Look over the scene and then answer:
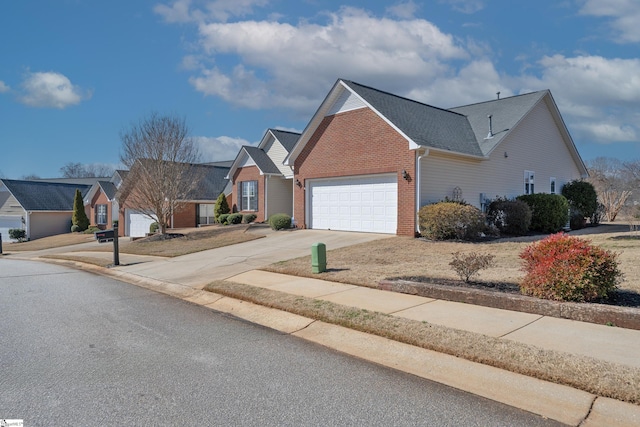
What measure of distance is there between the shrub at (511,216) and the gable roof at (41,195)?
44.5 metres

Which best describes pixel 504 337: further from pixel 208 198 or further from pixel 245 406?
pixel 208 198

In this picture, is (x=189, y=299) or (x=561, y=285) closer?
(x=561, y=285)

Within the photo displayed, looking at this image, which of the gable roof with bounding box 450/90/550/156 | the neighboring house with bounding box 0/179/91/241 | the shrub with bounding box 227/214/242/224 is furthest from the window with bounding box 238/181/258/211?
the neighboring house with bounding box 0/179/91/241

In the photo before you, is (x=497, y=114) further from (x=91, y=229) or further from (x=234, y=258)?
(x=91, y=229)

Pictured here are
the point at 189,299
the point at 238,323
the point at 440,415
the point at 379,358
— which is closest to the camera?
the point at 440,415

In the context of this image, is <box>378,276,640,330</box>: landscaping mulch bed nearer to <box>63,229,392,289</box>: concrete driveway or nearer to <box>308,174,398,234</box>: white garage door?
<box>63,229,392,289</box>: concrete driveway

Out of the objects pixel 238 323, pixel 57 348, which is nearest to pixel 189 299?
pixel 238 323

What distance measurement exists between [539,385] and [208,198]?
34030mm

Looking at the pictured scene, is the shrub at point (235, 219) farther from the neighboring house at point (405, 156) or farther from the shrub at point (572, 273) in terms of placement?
the shrub at point (572, 273)

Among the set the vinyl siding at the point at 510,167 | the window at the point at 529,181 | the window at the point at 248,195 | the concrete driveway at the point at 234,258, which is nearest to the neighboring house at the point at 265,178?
the window at the point at 248,195

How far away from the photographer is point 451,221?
632 inches

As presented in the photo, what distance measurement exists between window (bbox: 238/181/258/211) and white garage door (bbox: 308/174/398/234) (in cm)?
827

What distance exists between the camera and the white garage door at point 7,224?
1830 inches

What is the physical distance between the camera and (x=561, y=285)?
23.7 feet
